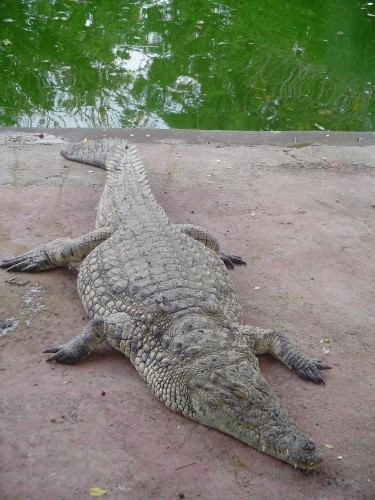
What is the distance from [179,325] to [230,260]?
4.94ft

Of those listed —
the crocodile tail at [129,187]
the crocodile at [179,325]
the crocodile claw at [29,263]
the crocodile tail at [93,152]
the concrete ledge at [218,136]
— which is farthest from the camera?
the concrete ledge at [218,136]

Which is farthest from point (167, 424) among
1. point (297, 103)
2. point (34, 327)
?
point (297, 103)

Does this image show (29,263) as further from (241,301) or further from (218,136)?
(218,136)

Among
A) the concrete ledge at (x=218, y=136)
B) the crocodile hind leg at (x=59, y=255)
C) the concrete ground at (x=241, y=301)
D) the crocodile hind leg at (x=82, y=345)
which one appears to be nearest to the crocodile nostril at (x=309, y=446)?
the concrete ground at (x=241, y=301)

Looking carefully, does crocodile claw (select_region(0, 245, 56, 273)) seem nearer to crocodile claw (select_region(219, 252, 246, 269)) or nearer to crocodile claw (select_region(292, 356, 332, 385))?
crocodile claw (select_region(219, 252, 246, 269))

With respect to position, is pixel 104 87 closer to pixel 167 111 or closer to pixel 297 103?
pixel 167 111

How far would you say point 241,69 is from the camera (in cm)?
1158

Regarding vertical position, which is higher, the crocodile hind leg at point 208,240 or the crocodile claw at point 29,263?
the crocodile hind leg at point 208,240

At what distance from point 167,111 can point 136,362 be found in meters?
6.45

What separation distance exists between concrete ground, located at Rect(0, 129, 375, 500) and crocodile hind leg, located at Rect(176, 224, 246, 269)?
0.33ft

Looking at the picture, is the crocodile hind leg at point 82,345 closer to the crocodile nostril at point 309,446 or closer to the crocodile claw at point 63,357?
the crocodile claw at point 63,357

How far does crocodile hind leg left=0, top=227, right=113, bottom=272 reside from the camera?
499 cm

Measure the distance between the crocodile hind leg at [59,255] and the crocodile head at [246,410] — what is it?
5.53 ft

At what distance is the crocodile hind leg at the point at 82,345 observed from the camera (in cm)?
398
